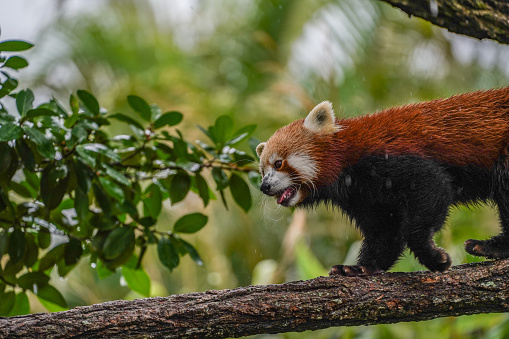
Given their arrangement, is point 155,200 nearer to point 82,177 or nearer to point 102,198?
point 102,198

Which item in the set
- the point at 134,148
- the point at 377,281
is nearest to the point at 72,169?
the point at 134,148

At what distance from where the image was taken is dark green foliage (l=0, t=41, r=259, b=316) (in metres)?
2.75

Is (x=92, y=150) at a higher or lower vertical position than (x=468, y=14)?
lower

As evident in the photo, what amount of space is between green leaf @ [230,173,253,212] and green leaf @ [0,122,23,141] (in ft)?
4.10

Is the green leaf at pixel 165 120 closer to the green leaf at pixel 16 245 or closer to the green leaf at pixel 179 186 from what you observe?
the green leaf at pixel 179 186

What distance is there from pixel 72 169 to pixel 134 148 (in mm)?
465

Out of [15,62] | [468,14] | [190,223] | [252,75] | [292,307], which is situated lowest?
[292,307]

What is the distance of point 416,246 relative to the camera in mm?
2818

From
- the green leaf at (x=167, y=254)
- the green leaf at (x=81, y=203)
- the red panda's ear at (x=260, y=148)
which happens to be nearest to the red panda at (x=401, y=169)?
the red panda's ear at (x=260, y=148)

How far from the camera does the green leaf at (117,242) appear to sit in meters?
3.02

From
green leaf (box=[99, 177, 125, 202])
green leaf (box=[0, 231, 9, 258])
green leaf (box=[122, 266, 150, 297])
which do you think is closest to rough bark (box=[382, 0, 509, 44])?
green leaf (box=[99, 177, 125, 202])

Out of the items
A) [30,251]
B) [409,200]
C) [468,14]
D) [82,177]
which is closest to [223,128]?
[82,177]

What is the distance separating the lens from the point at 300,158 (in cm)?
297

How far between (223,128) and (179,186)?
1.41ft
